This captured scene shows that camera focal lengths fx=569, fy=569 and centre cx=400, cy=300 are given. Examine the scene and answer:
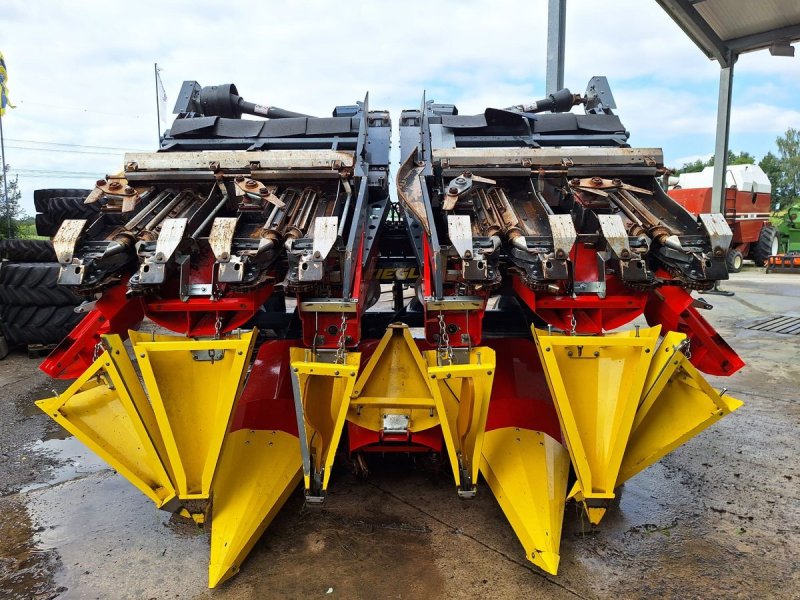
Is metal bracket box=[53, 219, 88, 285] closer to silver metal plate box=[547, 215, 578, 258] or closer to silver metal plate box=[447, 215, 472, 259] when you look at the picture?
silver metal plate box=[447, 215, 472, 259]

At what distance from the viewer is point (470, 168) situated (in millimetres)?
3600

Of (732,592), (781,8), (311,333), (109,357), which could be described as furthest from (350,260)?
(781,8)

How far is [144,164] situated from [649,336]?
3142 mm

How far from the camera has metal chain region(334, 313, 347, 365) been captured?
2.76 m

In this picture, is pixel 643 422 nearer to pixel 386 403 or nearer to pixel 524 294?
pixel 524 294

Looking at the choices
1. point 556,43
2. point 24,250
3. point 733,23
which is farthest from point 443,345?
point 733,23

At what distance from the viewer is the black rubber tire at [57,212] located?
Answer: 22.0 ft

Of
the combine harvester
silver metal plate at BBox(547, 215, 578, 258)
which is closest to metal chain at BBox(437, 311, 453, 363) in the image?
the combine harvester

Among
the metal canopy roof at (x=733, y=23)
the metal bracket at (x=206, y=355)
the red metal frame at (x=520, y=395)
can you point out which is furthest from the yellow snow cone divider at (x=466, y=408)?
the metal canopy roof at (x=733, y=23)

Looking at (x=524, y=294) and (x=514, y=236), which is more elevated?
(x=514, y=236)

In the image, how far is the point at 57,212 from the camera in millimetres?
6742

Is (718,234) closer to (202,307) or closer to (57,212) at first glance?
(202,307)

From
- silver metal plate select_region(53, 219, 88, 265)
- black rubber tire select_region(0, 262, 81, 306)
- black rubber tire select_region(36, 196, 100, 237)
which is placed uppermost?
black rubber tire select_region(36, 196, 100, 237)

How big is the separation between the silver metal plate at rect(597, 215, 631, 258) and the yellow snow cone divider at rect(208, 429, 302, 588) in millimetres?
1976
